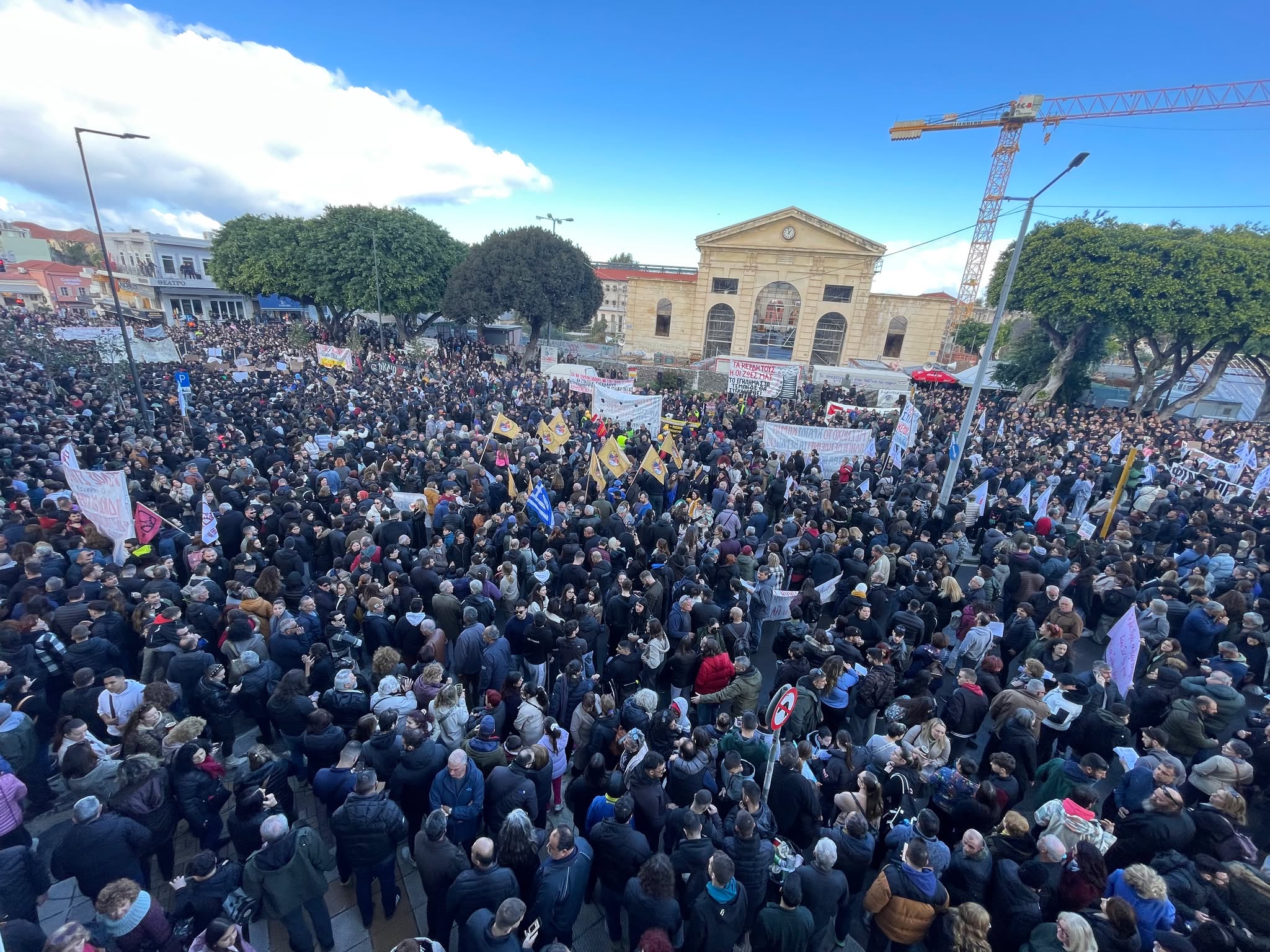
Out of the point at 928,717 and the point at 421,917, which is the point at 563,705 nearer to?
the point at 421,917

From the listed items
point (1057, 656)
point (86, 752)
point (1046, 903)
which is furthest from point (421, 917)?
point (1057, 656)

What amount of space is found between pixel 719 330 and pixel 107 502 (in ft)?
156

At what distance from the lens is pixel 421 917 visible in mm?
4891

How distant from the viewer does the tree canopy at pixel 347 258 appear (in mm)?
38750

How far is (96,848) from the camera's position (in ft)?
12.6

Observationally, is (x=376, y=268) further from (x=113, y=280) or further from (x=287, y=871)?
(x=287, y=871)

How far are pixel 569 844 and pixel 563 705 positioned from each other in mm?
2177

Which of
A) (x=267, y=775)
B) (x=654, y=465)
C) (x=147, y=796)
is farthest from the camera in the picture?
(x=654, y=465)

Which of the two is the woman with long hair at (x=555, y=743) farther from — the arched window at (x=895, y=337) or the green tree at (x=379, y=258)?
the arched window at (x=895, y=337)

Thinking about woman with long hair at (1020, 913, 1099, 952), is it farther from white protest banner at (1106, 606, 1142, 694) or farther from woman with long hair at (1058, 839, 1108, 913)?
white protest banner at (1106, 606, 1142, 694)

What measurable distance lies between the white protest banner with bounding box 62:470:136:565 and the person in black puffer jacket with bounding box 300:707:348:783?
18.5ft

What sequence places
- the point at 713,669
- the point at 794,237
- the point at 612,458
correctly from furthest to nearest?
the point at 794,237 < the point at 612,458 < the point at 713,669

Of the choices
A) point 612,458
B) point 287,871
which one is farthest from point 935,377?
point 287,871

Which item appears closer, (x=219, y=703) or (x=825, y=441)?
(x=219, y=703)
